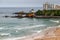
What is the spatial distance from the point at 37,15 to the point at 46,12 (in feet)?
14.7

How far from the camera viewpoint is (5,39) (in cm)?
2666

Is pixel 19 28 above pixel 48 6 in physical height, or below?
above

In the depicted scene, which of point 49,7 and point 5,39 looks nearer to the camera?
point 5,39

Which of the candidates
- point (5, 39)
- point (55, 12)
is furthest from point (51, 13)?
point (5, 39)

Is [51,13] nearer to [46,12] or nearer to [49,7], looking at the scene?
[46,12]

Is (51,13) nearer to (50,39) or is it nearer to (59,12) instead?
(59,12)

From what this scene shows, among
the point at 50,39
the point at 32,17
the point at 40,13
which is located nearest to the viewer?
the point at 50,39

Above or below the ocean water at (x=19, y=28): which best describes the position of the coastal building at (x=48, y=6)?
below

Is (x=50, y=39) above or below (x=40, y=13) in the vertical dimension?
above

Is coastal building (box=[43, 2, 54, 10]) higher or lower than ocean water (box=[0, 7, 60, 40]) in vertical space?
lower

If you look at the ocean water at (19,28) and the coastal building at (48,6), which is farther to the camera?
the coastal building at (48,6)

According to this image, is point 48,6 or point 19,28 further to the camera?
point 48,6

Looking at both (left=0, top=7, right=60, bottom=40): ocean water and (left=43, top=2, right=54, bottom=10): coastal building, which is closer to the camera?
(left=0, top=7, right=60, bottom=40): ocean water

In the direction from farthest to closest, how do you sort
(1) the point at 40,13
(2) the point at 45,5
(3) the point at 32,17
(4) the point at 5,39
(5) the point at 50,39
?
(2) the point at 45,5 < (1) the point at 40,13 < (3) the point at 32,17 < (4) the point at 5,39 < (5) the point at 50,39
